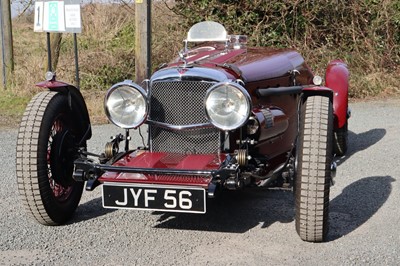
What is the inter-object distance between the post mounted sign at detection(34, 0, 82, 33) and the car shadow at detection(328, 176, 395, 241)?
511 centimetres

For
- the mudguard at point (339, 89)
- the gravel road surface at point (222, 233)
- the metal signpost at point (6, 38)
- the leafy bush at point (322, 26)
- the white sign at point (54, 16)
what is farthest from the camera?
the leafy bush at point (322, 26)

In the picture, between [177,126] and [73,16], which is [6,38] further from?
[177,126]

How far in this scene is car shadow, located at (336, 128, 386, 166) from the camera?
724 cm

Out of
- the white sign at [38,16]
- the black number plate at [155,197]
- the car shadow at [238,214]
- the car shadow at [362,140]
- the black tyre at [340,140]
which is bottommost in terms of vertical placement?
the car shadow at [362,140]

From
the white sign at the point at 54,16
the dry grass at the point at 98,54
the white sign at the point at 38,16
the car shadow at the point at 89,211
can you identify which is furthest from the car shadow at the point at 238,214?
the white sign at the point at 38,16

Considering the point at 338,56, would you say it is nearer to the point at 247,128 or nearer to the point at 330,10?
the point at 330,10

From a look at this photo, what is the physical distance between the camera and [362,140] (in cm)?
798

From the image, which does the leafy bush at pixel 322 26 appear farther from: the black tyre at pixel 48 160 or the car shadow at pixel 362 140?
A: the black tyre at pixel 48 160

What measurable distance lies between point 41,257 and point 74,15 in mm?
5794

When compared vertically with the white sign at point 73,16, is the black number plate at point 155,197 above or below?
below

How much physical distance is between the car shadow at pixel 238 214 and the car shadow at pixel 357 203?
1.22 feet

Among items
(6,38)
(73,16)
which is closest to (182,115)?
(73,16)

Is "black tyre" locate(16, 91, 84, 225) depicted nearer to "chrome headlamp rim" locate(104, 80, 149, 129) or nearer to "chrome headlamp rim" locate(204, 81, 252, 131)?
"chrome headlamp rim" locate(104, 80, 149, 129)

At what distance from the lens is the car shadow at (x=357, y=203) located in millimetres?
4637
